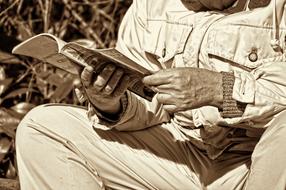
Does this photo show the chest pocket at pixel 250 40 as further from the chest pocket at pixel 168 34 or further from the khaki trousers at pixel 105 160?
the khaki trousers at pixel 105 160

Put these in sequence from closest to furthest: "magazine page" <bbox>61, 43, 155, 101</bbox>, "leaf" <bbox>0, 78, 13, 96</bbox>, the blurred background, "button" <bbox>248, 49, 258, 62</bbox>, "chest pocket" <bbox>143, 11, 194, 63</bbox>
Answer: "magazine page" <bbox>61, 43, 155, 101</bbox> → "button" <bbox>248, 49, 258, 62</bbox> → "chest pocket" <bbox>143, 11, 194, 63</bbox> → the blurred background → "leaf" <bbox>0, 78, 13, 96</bbox>

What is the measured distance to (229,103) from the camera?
3.01 metres

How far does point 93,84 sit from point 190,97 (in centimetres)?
29

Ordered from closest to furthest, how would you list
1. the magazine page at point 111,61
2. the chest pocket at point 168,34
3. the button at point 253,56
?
the magazine page at point 111,61
the button at point 253,56
the chest pocket at point 168,34

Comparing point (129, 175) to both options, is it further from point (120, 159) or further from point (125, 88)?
point (125, 88)

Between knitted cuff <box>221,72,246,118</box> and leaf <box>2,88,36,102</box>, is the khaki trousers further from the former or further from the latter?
leaf <box>2,88,36,102</box>

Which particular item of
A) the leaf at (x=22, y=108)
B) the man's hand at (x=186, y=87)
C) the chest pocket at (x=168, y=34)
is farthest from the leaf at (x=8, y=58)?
the man's hand at (x=186, y=87)

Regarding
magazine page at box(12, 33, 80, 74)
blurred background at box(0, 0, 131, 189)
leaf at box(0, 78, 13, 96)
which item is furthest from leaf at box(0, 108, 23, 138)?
magazine page at box(12, 33, 80, 74)

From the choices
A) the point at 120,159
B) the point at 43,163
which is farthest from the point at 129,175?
the point at 43,163

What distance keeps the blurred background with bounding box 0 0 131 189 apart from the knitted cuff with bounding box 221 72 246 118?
1641 mm

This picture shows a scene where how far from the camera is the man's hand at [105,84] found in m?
3.06

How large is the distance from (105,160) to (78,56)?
13.3 inches

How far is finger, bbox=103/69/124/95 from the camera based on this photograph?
3.07m

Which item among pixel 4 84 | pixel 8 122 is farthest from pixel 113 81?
pixel 4 84
